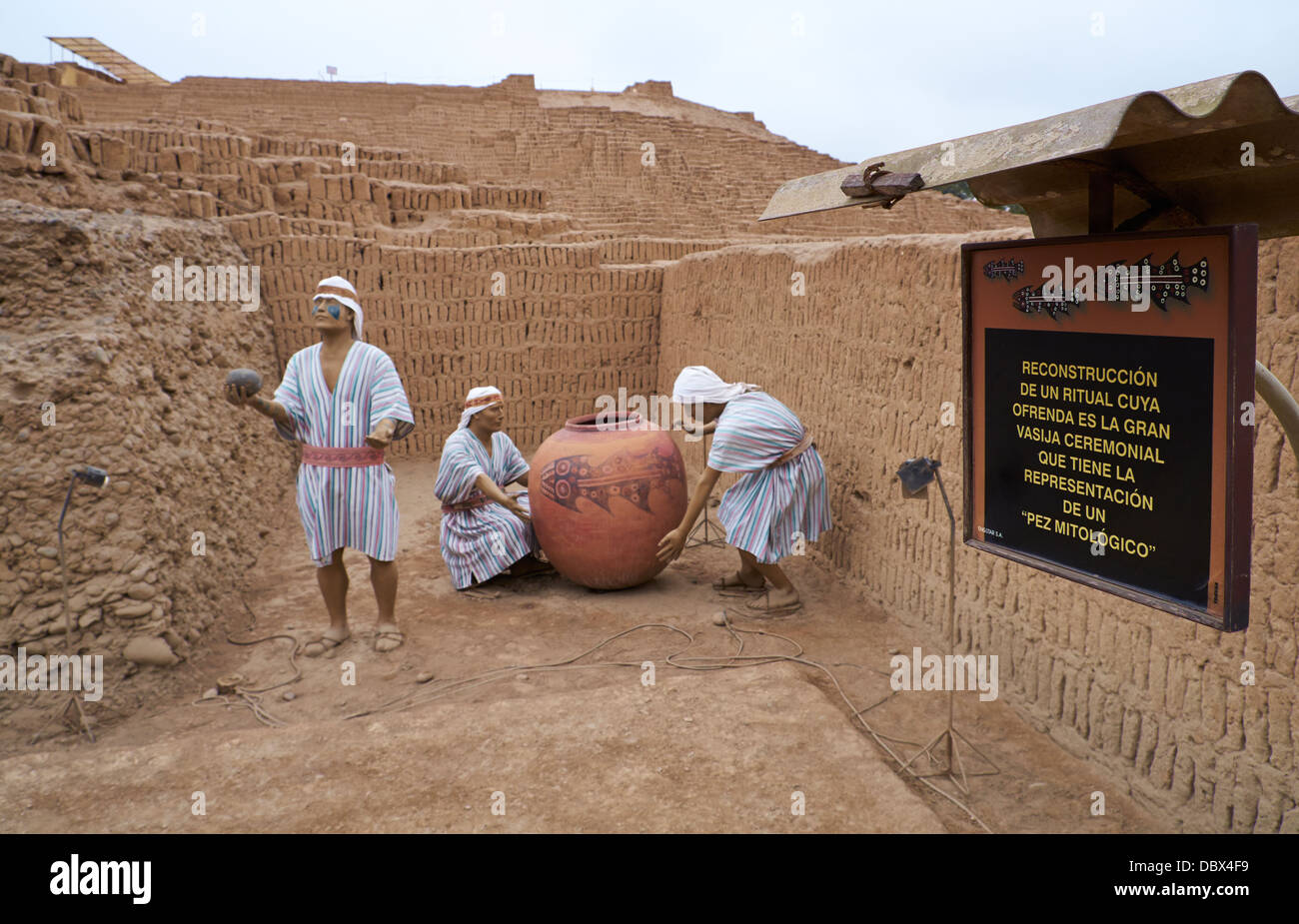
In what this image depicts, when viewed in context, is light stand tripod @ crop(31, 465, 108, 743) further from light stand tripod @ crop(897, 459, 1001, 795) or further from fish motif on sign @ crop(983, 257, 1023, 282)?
fish motif on sign @ crop(983, 257, 1023, 282)

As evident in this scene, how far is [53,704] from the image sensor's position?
3.72 meters

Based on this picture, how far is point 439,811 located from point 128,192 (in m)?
6.02

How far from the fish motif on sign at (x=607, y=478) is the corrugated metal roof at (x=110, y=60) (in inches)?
884

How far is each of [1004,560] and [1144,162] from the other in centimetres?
189

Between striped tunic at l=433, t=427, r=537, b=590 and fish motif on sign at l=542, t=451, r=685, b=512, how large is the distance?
1.47 ft

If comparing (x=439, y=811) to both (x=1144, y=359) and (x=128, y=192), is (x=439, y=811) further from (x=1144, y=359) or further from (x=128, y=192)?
(x=128, y=192)

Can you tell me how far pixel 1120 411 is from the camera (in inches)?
77.2

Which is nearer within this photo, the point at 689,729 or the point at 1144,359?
the point at 1144,359

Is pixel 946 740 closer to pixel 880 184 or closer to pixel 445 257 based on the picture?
pixel 880 184

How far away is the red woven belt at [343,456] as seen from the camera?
169 inches

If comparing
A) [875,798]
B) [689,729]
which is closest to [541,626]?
[689,729]
